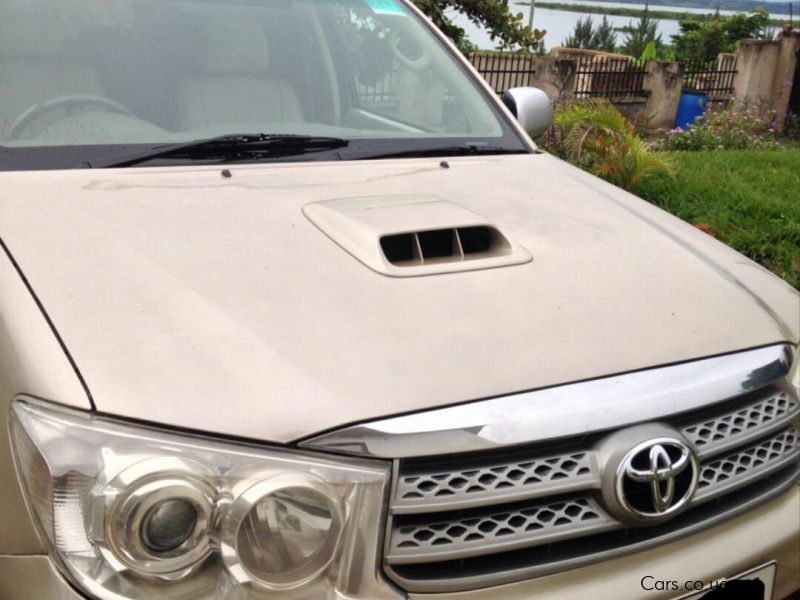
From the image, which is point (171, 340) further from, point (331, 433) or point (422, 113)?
point (422, 113)

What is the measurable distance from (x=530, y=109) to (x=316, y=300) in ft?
5.49

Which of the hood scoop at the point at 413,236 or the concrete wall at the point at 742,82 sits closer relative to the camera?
the hood scoop at the point at 413,236

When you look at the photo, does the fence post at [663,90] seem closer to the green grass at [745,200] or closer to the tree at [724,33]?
the green grass at [745,200]

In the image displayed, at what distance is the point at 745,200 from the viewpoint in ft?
18.5

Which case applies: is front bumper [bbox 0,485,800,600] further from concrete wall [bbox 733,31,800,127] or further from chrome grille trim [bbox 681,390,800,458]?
concrete wall [bbox 733,31,800,127]

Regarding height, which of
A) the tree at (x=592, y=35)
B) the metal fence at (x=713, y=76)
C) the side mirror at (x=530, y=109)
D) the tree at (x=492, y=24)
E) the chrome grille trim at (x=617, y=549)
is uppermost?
the tree at (x=592, y=35)

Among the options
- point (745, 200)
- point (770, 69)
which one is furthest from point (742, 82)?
point (745, 200)

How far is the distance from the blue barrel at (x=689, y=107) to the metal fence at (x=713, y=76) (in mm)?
509

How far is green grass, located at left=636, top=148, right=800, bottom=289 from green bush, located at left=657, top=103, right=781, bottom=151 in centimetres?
134

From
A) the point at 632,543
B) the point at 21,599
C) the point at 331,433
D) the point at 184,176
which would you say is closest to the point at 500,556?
the point at 632,543

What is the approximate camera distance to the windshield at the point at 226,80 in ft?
7.66

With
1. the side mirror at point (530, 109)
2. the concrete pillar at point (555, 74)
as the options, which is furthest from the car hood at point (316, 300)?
the concrete pillar at point (555, 74)

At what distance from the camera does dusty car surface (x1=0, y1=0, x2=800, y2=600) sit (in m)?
1.35

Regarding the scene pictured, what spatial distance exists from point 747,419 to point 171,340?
3.80ft
